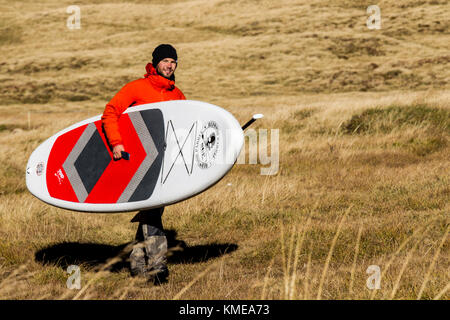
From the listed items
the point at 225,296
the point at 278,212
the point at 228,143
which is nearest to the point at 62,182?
the point at 228,143

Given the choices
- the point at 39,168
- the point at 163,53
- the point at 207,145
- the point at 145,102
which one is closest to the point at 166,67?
the point at 163,53

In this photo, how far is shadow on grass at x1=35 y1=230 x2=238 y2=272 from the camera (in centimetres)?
537

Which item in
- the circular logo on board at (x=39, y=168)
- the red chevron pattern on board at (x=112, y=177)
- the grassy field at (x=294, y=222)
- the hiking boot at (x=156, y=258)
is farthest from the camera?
the circular logo on board at (x=39, y=168)

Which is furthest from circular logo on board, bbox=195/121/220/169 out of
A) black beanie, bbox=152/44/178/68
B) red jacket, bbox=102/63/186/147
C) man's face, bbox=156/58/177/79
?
black beanie, bbox=152/44/178/68

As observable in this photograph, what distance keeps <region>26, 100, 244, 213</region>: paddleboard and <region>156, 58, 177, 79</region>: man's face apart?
295mm

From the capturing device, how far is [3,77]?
44.9 metres

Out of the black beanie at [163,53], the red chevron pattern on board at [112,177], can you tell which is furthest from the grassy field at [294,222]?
the black beanie at [163,53]

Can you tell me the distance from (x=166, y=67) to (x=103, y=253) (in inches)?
86.0

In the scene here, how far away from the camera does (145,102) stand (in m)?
5.01

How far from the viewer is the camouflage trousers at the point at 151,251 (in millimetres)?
4742

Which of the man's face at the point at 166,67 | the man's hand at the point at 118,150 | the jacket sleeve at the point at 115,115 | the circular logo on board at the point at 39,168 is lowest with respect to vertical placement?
the circular logo on board at the point at 39,168

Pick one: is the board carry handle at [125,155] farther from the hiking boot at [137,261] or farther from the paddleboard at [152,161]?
the hiking boot at [137,261]

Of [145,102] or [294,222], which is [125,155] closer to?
[145,102]

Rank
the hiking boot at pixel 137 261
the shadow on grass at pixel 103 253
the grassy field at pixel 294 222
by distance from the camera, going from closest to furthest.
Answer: the grassy field at pixel 294 222
the hiking boot at pixel 137 261
the shadow on grass at pixel 103 253
